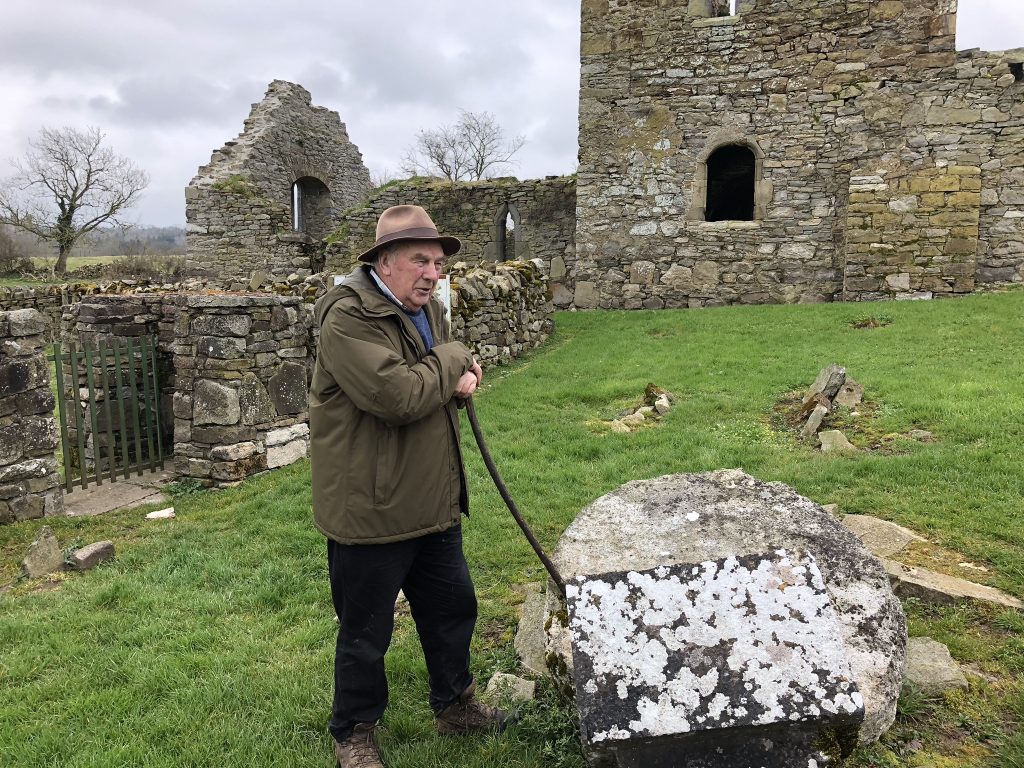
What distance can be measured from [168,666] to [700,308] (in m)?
12.2

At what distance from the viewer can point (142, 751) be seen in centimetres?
286

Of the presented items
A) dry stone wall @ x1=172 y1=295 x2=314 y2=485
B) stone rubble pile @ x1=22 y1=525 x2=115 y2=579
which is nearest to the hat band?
stone rubble pile @ x1=22 y1=525 x2=115 y2=579

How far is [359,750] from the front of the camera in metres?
2.76

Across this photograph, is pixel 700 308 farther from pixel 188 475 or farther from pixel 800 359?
pixel 188 475

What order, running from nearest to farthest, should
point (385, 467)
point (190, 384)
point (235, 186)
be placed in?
point (385, 467) < point (190, 384) < point (235, 186)

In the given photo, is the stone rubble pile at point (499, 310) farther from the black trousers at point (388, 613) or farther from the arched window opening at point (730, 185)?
the black trousers at point (388, 613)

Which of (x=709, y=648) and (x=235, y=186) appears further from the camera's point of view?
Answer: (x=235, y=186)

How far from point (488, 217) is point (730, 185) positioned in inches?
243

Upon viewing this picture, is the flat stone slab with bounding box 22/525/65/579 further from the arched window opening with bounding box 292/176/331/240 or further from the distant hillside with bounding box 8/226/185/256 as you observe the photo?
the distant hillside with bounding box 8/226/185/256

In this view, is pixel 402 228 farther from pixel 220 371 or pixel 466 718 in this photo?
pixel 220 371

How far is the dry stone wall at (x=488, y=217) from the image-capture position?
56.6 ft

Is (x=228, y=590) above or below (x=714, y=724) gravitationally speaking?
below

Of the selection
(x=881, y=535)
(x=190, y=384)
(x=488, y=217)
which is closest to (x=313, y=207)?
(x=488, y=217)

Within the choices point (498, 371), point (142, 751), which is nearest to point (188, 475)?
point (142, 751)
